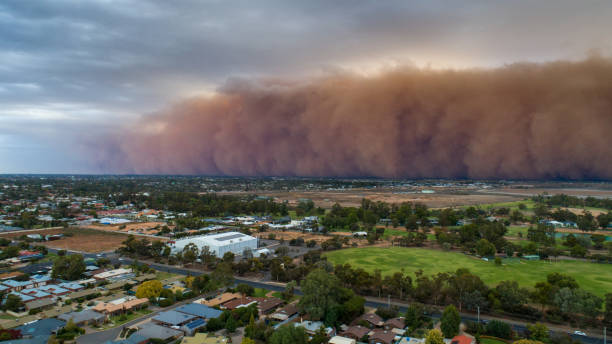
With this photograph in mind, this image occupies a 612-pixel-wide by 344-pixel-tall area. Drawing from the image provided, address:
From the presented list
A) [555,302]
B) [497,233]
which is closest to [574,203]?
[497,233]

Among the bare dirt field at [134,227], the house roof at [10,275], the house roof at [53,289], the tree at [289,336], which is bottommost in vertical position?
the bare dirt field at [134,227]

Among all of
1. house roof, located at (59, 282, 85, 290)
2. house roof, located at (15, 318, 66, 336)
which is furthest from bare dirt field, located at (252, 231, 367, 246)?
house roof, located at (15, 318, 66, 336)

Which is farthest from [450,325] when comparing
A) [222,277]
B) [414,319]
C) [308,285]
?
[222,277]

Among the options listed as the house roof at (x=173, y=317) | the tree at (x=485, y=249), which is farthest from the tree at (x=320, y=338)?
the tree at (x=485, y=249)

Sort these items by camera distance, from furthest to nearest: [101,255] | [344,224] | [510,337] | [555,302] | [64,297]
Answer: [344,224] < [101,255] < [64,297] < [555,302] < [510,337]

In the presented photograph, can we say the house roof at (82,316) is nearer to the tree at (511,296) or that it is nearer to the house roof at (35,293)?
the house roof at (35,293)

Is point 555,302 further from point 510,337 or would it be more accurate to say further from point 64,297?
point 64,297
